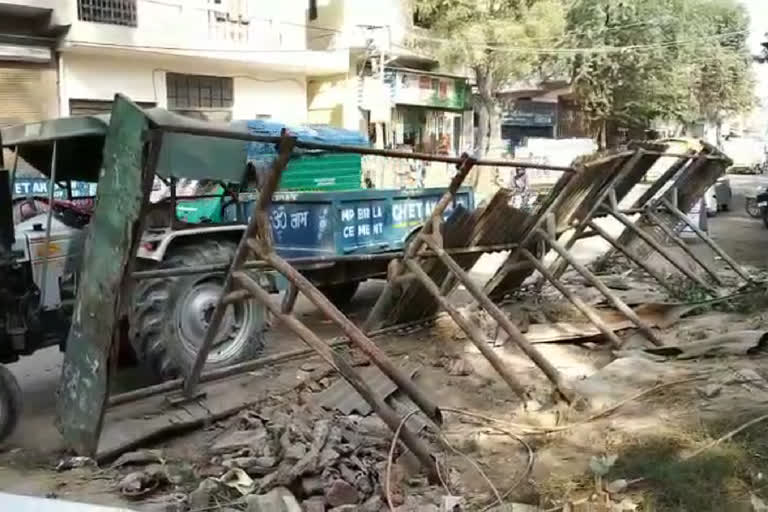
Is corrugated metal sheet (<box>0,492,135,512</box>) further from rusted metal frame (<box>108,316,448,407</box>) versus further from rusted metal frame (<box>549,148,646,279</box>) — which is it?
rusted metal frame (<box>549,148,646,279</box>)

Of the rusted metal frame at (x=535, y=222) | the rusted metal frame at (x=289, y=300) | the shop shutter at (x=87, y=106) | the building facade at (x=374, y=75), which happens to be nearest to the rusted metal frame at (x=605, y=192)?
the rusted metal frame at (x=535, y=222)

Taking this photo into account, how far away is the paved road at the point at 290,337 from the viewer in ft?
18.6

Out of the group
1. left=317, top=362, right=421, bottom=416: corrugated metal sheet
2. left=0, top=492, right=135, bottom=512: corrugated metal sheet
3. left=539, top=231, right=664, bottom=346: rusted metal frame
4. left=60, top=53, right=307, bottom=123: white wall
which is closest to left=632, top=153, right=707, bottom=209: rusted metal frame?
left=539, top=231, right=664, bottom=346: rusted metal frame

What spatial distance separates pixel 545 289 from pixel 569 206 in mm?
1700

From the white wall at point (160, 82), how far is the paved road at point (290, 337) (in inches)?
360

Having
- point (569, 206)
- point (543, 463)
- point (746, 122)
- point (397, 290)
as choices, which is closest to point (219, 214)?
point (397, 290)

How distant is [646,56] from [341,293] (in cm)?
2565

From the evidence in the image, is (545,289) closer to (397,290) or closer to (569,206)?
(569,206)

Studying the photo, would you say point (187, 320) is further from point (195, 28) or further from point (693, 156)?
point (195, 28)

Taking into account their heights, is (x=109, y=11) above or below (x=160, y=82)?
above

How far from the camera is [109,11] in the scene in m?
17.8

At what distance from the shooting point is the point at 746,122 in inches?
3081

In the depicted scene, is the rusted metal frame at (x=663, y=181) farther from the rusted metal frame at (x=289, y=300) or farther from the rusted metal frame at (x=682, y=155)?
the rusted metal frame at (x=289, y=300)

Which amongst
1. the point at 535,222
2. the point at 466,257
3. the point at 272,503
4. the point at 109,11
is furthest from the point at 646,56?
the point at 272,503
